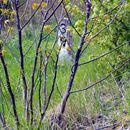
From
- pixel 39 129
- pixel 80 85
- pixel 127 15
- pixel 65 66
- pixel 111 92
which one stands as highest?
pixel 65 66

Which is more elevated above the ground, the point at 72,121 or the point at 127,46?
the point at 127,46

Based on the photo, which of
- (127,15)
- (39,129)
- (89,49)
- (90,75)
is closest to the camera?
(39,129)

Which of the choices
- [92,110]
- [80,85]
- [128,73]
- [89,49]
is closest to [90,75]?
[80,85]

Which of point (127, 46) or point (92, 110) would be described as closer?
point (92, 110)

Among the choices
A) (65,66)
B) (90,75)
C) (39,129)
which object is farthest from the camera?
(65,66)

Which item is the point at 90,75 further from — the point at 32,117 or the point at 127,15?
the point at 32,117

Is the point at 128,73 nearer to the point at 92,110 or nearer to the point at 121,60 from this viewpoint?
the point at 121,60

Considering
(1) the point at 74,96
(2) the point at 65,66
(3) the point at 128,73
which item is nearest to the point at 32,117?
(1) the point at 74,96

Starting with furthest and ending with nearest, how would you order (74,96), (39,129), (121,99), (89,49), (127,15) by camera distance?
(89,49) < (127,15) < (74,96) < (121,99) < (39,129)

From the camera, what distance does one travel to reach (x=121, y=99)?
4242mm

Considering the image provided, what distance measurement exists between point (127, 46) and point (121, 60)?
19 cm

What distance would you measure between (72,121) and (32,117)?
59 centimetres

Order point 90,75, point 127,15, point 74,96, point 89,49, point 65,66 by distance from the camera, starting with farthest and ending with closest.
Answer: point 89,49
point 65,66
point 90,75
point 127,15
point 74,96

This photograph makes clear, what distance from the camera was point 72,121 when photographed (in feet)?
13.9
